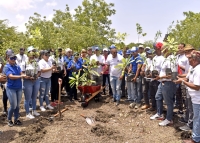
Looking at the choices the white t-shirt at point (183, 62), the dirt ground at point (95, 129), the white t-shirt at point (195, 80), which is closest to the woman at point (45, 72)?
the dirt ground at point (95, 129)

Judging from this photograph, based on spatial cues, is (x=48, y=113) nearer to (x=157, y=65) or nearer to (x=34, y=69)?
(x=34, y=69)

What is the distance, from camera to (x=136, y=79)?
25.3 feet

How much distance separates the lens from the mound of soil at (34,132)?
17.3 feet

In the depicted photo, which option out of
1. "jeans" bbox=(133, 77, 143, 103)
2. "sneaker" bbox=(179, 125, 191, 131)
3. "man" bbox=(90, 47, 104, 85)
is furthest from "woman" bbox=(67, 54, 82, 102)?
"sneaker" bbox=(179, 125, 191, 131)

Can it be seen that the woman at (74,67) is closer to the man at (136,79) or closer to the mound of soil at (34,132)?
the man at (136,79)

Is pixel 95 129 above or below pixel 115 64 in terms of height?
below

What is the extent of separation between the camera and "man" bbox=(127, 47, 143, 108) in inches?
300

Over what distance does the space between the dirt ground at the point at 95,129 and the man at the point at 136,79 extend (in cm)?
48

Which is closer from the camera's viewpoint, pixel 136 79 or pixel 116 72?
pixel 136 79

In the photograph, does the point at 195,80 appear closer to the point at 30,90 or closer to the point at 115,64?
the point at 115,64

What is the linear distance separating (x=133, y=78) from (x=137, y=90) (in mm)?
Answer: 508

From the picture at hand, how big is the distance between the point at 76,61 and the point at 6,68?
11.2 ft

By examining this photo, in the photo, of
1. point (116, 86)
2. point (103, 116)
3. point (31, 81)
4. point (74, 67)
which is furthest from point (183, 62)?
point (31, 81)

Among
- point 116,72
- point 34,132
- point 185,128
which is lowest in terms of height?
point 34,132
